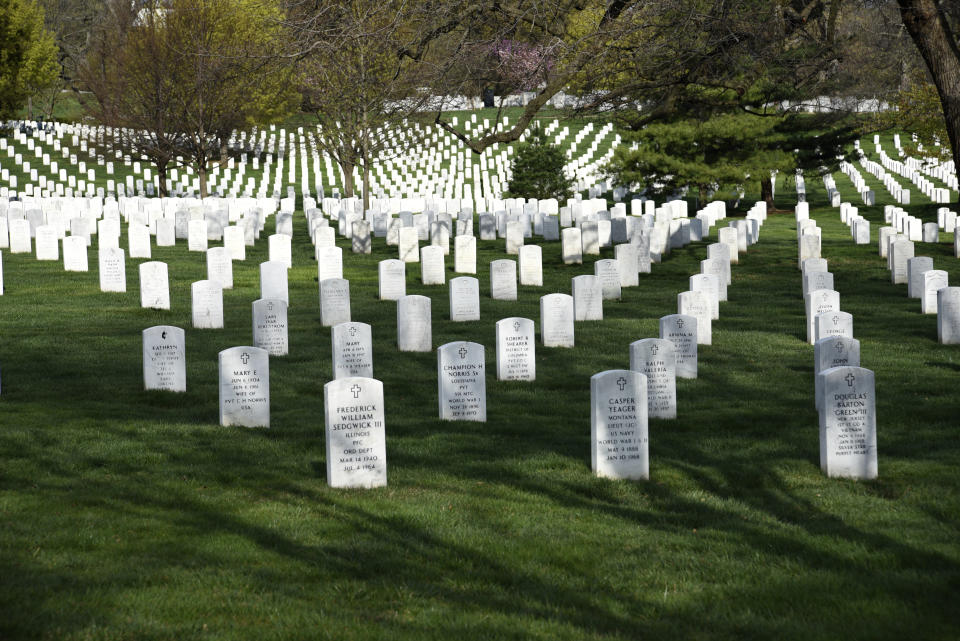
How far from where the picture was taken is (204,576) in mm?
6238

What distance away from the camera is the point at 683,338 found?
12945 mm

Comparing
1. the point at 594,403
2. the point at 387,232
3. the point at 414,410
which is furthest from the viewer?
the point at 387,232

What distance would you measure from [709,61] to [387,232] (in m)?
16.7

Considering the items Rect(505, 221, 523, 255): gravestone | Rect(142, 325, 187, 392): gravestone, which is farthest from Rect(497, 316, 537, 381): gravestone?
Rect(505, 221, 523, 255): gravestone

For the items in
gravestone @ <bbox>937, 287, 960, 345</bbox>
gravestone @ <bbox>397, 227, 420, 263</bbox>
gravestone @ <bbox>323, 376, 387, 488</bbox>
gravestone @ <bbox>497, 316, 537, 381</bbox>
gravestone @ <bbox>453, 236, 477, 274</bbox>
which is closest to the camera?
gravestone @ <bbox>323, 376, 387, 488</bbox>

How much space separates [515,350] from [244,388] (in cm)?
342

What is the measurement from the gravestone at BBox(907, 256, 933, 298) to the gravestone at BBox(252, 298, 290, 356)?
10772 millimetres

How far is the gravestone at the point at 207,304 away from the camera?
16484 millimetres

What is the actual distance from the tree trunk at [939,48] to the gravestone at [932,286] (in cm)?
406

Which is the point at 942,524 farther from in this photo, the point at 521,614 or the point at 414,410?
the point at 414,410

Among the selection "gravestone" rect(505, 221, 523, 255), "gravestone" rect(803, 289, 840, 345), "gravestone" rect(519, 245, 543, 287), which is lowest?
"gravestone" rect(803, 289, 840, 345)

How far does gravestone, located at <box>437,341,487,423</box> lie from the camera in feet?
34.5

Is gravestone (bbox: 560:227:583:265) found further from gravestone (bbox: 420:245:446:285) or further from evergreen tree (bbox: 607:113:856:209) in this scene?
evergreen tree (bbox: 607:113:856:209)

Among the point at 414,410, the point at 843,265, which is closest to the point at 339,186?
the point at 843,265
